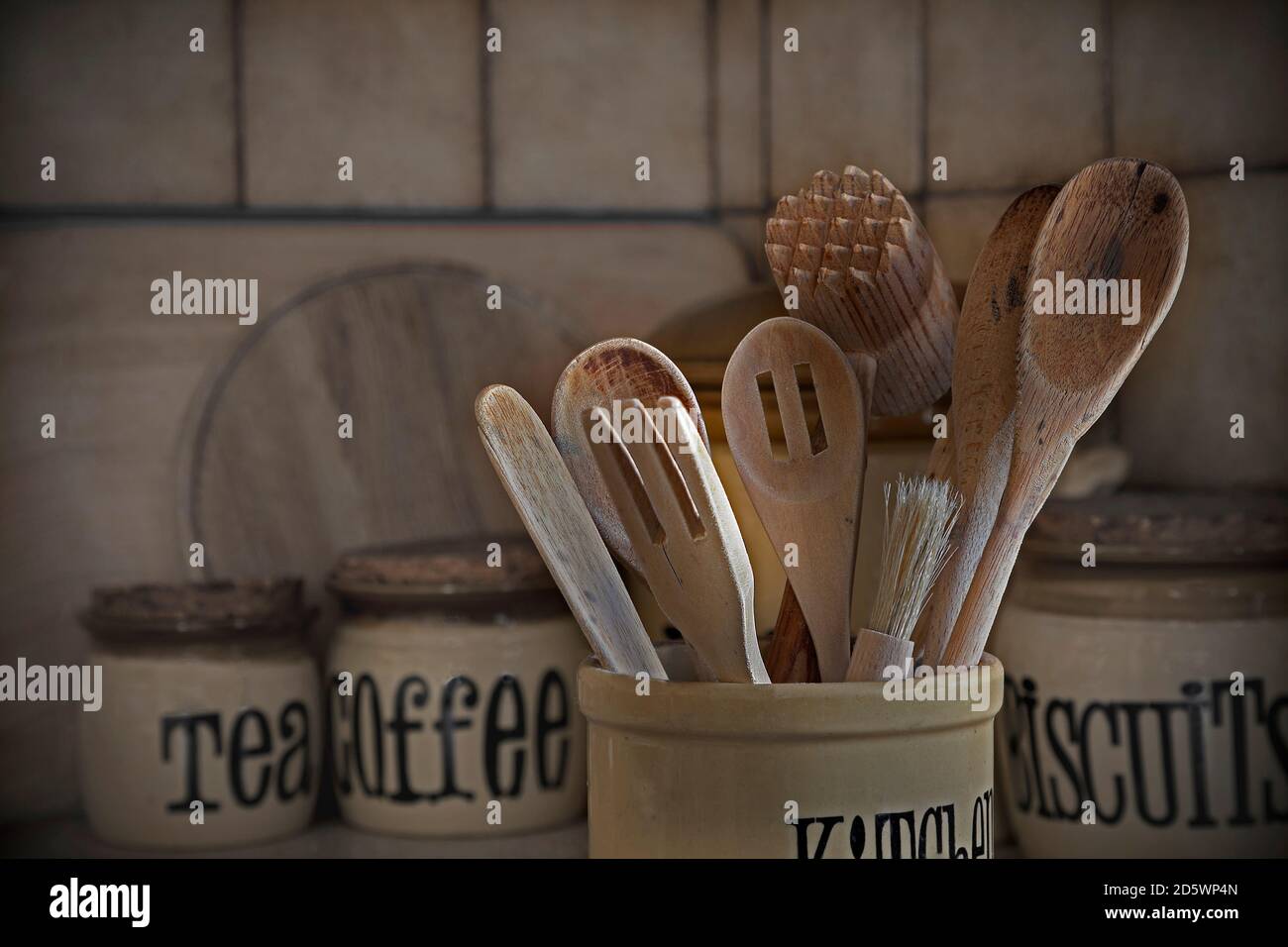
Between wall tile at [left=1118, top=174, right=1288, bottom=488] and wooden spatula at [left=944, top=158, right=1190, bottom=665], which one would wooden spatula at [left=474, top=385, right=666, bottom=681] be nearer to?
wooden spatula at [left=944, top=158, right=1190, bottom=665]

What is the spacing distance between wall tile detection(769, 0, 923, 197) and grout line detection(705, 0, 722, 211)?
0.03 meters

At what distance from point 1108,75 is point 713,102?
0.57ft

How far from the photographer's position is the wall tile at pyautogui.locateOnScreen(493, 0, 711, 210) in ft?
1.98

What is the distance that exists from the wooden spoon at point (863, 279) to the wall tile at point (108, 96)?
1.26 ft

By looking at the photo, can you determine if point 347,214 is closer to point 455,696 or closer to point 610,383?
point 455,696

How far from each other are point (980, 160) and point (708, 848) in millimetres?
389

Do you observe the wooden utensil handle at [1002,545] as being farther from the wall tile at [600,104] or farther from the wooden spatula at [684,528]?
the wall tile at [600,104]

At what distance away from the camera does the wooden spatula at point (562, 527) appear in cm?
28

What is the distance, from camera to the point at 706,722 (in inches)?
10.6

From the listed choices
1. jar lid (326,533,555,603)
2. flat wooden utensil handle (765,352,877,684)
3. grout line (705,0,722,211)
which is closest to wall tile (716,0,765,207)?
grout line (705,0,722,211)

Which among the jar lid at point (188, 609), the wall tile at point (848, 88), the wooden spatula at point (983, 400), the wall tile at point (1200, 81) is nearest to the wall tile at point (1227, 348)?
the wall tile at point (1200, 81)

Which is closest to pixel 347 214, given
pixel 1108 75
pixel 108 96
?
pixel 108 96

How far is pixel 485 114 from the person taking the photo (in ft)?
2.01
